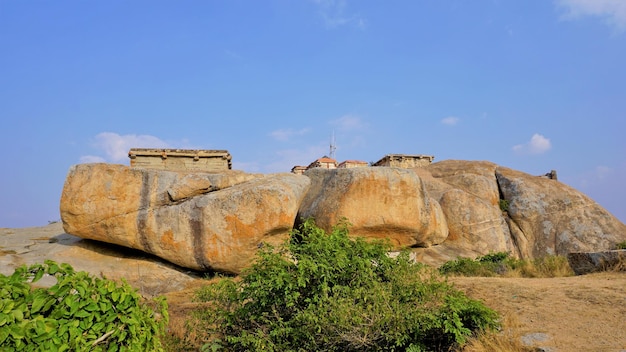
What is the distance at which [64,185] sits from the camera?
12312 millimetres

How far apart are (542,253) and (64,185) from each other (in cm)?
1464

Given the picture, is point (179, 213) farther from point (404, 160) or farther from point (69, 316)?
point (404, 160)

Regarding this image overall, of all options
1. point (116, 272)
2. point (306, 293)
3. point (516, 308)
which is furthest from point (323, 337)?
point (116, 272)

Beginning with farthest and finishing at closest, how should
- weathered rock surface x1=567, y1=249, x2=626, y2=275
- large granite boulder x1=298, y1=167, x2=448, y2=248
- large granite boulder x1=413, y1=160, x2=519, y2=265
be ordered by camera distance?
large granite boulder x1=413, y1=160, x2=519, y2=265 → large granite boulder x1=298, y1=167, x2=448, y2=248 → weathered rock surface x1=567, y1=249, x2=626, y2=275

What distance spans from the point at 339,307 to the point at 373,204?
7.20 m

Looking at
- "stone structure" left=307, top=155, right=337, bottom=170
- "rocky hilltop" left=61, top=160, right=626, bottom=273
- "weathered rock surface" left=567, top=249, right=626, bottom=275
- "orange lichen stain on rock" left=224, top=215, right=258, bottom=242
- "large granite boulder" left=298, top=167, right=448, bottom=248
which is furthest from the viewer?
"stone structure" left=307, top=155, right=337, bottom=170

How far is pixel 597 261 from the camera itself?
28.3 ft

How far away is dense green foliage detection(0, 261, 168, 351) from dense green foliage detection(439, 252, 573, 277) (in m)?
7.58

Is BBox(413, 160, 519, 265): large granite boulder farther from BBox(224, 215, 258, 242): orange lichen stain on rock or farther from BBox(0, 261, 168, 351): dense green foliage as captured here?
BBox(0, 261, 168, 351): dense green foliage

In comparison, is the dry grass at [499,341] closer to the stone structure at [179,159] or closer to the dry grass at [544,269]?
the dry grass at [544,269]

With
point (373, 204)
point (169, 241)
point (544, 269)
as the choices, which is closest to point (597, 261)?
point (544, 269)

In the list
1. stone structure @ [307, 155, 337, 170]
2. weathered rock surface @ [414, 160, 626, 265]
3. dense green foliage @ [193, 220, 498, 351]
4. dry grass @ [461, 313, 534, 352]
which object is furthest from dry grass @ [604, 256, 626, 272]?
stone structure @ [307, 155, 337, 170]

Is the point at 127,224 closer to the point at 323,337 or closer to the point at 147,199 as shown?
the point at 147,199

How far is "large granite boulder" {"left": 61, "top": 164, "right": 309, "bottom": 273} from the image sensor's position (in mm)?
11703
